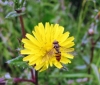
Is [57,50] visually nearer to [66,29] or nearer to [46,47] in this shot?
[46,47]

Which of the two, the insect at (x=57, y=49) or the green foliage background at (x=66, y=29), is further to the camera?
the green foliage background at (x=66, y=29)

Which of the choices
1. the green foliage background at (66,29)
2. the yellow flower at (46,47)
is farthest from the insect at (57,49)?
the green foliage background at (66,29)

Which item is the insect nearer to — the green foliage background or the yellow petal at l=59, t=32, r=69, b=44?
the yellow petal at l=59, t=32, r=69, b=44

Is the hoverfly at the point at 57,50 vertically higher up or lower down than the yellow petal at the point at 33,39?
lower down

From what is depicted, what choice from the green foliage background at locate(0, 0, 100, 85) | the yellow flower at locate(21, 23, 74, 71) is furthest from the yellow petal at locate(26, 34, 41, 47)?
the green foliage background at locate(0, 0, 100, 85)

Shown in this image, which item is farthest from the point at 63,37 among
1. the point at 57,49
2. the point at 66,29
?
the point at 66,29

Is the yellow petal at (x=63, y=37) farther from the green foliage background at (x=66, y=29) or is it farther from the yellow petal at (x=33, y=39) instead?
the green foliage background at (x=66, y=29)
